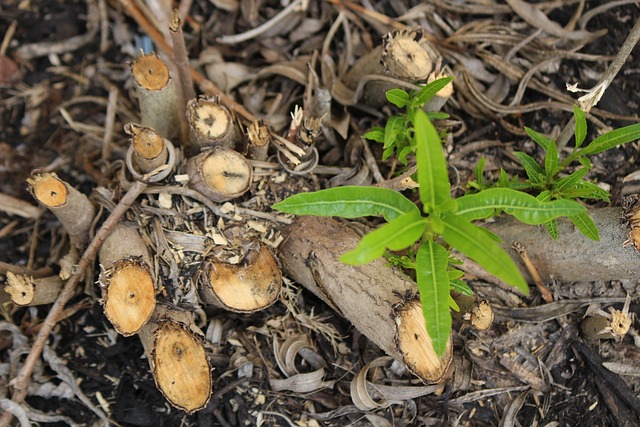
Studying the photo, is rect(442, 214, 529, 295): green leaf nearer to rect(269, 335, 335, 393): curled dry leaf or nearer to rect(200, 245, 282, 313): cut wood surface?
rect(200, 245, 282, 313): cut wood surface

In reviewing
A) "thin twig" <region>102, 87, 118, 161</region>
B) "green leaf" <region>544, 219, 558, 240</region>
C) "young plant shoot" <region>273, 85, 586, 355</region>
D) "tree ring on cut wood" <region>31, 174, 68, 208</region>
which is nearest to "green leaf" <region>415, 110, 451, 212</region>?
"young plant shoot" <region>273, 85, 586, 355</region>

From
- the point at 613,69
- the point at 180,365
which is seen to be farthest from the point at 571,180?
the point at 180,365

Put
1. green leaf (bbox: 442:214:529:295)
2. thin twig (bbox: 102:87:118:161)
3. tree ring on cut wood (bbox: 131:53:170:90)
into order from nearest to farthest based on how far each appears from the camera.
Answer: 1. green leaf (bbox: 442:214:529:295)
2. tree ring on cut wood (bbox: 131:53:170:90)
3. thin twig (bbox: 102:87:118:161)

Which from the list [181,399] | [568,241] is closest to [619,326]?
[568,241]

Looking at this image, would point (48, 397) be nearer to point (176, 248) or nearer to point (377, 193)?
point (176, 248)

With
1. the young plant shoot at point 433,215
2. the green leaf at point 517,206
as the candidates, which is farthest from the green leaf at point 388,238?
the green leaf at point 517,206
